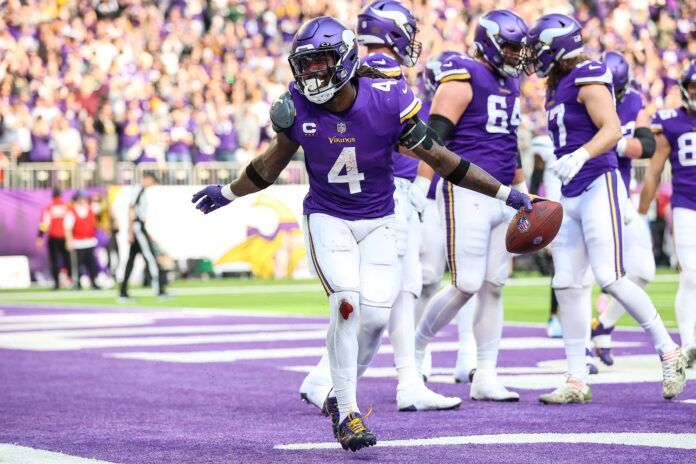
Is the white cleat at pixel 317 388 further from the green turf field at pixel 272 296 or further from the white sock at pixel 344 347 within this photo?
the green turf field at pixel 272 296

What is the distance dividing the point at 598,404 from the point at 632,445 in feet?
5.26

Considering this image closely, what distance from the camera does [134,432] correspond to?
20.3 ft

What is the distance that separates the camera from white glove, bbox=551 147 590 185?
6.78 meters

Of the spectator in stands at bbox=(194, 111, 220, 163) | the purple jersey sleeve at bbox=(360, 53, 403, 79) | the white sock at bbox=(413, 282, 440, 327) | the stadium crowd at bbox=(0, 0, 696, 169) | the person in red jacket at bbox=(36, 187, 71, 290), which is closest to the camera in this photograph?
the purple jersey sleeve at bbox=(360, 53, 403, 79)

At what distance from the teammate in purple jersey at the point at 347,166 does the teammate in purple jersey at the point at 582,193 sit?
4.85 feet

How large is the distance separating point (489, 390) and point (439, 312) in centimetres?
57

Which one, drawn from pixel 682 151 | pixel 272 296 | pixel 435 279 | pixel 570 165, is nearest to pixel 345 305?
pixel 570 165

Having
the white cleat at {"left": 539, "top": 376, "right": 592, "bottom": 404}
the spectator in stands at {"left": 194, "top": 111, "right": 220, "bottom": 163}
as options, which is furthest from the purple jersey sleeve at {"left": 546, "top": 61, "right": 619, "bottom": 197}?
the spectator in stands at {"left": 194, "top": 111, "right": 220, "bottom": 163}

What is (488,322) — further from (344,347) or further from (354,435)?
(354,435)

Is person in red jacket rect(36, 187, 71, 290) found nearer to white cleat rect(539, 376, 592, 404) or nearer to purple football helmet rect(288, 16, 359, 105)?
white cleat rect(539, 376, 592, 404)

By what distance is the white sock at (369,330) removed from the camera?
233 inches

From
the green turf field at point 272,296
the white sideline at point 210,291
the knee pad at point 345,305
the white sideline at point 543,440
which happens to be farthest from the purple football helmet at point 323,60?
the white sideline at point 210,291

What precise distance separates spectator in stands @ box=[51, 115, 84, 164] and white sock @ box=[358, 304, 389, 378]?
57.4 ft

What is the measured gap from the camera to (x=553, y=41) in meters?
7.36
